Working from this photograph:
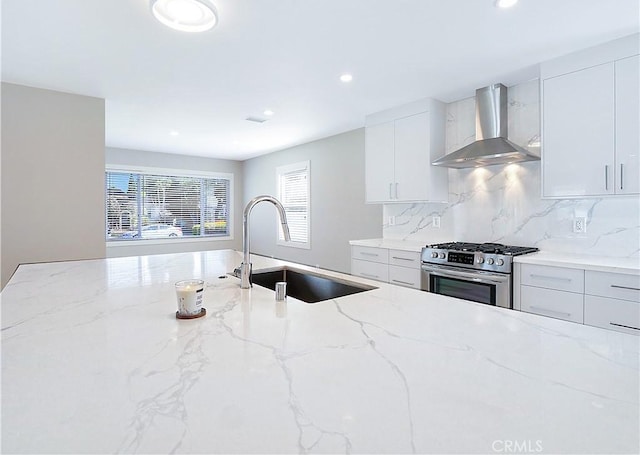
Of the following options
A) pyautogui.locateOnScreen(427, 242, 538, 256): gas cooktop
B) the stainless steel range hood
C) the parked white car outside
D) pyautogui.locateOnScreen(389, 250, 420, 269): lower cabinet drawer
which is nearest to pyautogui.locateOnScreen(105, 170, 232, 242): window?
the parked white car outside

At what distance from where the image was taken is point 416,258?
3.30 metres

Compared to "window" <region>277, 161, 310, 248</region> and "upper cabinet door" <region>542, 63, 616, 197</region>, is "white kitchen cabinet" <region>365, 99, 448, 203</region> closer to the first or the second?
"upper cabinet door" <region>542, 63, 616, 197</region>

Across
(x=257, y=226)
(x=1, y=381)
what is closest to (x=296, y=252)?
(x=257, y=226)

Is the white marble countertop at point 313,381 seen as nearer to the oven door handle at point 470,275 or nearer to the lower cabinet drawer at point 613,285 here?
the lower cabinet drawer at point 613,285

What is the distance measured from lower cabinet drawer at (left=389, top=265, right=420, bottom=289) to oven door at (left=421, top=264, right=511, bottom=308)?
87mm

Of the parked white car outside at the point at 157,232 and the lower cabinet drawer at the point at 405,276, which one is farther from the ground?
the parked white car outside at the point at 157,232

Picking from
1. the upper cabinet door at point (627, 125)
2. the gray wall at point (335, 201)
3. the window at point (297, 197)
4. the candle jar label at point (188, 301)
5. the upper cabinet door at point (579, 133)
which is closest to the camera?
the candle jar label at point (188, 301)

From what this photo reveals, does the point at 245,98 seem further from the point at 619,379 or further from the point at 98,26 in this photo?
the point at 619,379

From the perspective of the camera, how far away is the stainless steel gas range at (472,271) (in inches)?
103

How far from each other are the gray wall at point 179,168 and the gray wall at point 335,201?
1.37 metres

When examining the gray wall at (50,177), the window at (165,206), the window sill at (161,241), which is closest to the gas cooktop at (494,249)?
the gray wall at (50,177)

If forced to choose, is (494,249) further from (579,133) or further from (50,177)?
(50,177)

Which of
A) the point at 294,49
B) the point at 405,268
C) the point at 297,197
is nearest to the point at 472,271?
the point at 405,268

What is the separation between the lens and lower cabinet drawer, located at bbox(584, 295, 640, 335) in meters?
2.06
